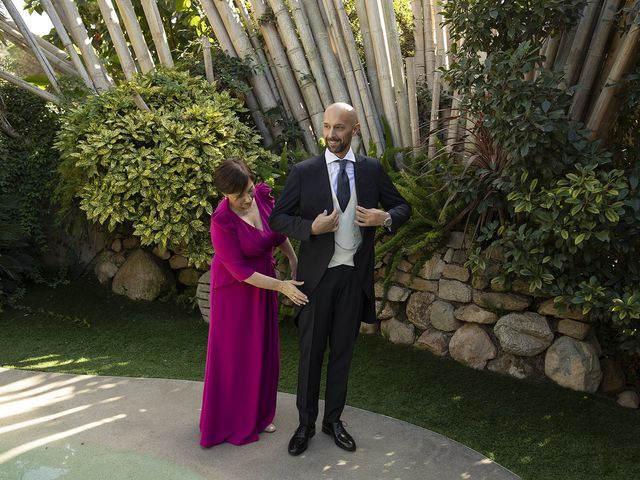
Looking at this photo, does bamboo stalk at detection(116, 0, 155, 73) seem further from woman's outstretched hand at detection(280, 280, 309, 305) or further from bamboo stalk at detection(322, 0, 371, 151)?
woman's outstretched hand at detection(280, 280, 309, 305)

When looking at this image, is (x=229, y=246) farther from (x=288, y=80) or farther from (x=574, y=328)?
(x=288, y=80)

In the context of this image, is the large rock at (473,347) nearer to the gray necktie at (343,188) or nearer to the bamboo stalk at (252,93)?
the gray necktie at (343,188)

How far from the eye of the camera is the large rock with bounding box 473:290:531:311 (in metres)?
3.84

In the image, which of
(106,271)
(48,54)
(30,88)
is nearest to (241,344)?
(106,271)

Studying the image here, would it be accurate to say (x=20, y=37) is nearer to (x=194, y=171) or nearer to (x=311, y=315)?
(x=194, y=171)

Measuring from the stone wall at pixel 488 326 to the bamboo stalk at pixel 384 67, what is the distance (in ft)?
3.73

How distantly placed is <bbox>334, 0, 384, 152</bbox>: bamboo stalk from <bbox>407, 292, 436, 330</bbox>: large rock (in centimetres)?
122

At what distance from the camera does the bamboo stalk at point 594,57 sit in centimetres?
349

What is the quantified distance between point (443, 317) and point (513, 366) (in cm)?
52

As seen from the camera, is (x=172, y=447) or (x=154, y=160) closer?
(x=172, y=447)

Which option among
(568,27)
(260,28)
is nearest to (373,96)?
(260,28)

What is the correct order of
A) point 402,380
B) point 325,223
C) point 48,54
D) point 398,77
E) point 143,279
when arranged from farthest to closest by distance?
1. point 48,54
2. point 143,279
3. point 398,77
4. point 402,380
5. point 325,223

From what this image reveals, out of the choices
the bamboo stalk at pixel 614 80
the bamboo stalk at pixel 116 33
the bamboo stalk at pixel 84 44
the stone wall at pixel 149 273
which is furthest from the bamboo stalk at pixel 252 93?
the bamboo stalk at pixel 614 80

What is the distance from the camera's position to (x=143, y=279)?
539 cm
